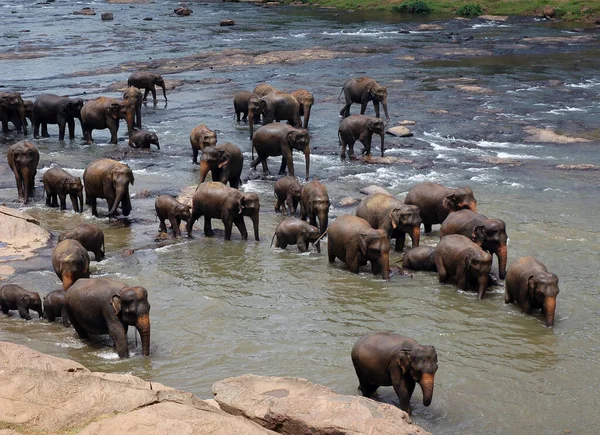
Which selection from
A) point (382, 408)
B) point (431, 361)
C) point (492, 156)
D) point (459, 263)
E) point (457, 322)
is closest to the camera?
point (382, 408)

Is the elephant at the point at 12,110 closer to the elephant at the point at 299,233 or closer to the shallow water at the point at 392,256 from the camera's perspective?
the shallow water at the point at 392,256

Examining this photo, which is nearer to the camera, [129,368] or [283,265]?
[129,368]

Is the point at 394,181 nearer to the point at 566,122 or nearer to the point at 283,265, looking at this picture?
the point at 283,265

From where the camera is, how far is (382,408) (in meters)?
8.47

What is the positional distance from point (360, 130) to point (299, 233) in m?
7.28

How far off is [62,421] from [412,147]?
1833cm

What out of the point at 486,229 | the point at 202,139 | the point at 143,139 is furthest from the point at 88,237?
the point at 143,139

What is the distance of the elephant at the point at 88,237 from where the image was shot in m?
15.0

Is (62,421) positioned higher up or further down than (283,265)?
higher up

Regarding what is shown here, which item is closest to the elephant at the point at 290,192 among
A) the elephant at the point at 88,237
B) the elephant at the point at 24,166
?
the elephant at the point at 88,237

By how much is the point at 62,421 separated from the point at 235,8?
6146 cm

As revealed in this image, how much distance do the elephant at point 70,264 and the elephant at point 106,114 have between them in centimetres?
1167

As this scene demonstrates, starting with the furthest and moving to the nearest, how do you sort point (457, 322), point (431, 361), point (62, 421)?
point (457, 322), point (431, 361), point (62, 421)

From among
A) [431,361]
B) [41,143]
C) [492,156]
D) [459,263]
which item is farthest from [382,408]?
[41,143]
